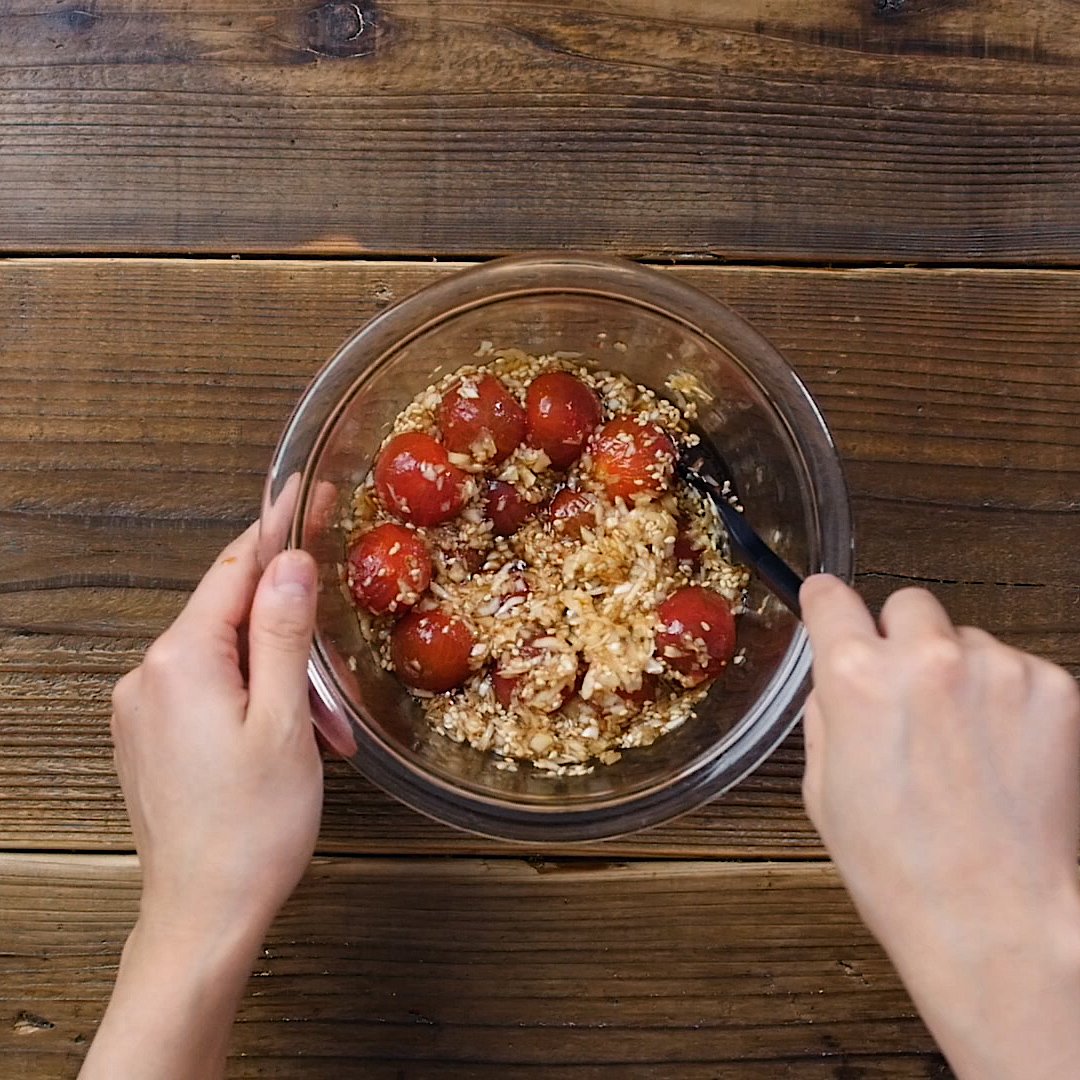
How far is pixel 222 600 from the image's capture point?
2.56 ft

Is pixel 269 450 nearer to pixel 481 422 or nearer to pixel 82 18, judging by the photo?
pixel 481 422

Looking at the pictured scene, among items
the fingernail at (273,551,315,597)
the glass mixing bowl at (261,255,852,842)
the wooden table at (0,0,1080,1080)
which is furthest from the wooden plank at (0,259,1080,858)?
the fingernail at (273,551,315,597)

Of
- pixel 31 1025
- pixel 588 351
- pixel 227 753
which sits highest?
pixel 588 351

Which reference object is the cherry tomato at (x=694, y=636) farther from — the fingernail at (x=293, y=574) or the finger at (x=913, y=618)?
the fingernail at (x=293, y=574)

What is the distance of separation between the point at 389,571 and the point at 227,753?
7.0 inches

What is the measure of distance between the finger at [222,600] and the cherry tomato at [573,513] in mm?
237

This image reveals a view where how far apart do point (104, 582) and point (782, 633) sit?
0.60m

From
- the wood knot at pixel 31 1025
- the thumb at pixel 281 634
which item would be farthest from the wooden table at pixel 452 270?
the thumb at pixel 281 634

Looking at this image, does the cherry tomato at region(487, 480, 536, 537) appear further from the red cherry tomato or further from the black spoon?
the black spoon

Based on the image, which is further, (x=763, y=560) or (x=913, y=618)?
(x=763, y=560)

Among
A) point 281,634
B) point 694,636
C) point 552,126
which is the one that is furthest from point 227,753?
point 552,126

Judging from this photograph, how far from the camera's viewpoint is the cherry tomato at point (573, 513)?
33.6 inches

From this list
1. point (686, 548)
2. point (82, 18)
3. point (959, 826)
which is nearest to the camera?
point (959, 826)

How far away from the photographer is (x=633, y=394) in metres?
0.90
